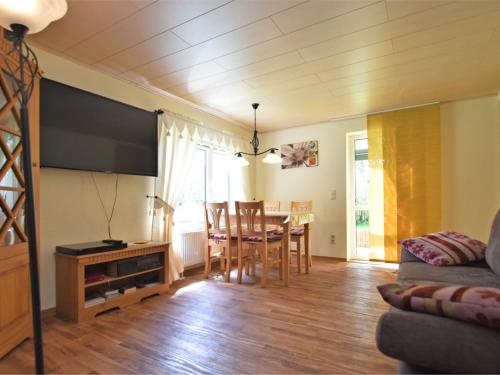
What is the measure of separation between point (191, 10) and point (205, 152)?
2.37m

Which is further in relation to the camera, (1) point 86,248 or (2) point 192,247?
(2) point 192,247

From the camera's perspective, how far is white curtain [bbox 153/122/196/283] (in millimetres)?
3193

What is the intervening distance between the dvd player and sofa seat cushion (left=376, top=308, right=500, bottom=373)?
7.18 feet

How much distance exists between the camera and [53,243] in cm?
235

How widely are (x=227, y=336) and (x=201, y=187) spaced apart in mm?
2385

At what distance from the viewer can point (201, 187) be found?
13.2 feet

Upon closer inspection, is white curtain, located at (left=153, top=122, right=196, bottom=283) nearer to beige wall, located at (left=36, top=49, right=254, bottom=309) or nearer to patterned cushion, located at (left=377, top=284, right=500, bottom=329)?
beige wall, located at (left=36, top=49, right=254, bottom=309)

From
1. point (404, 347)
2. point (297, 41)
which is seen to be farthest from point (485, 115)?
point (404, 347)

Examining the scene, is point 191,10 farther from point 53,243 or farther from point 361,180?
point 361,180

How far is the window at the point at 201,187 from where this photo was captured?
3697 millimetres

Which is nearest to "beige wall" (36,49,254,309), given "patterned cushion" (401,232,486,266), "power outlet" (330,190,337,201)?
"patterned cushion" (401,232,486,266)

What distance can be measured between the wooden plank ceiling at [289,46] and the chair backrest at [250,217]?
135cm

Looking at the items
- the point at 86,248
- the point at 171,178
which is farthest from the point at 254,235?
the point at 86,248

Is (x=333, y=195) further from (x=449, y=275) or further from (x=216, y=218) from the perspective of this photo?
(x=449, y=275)
